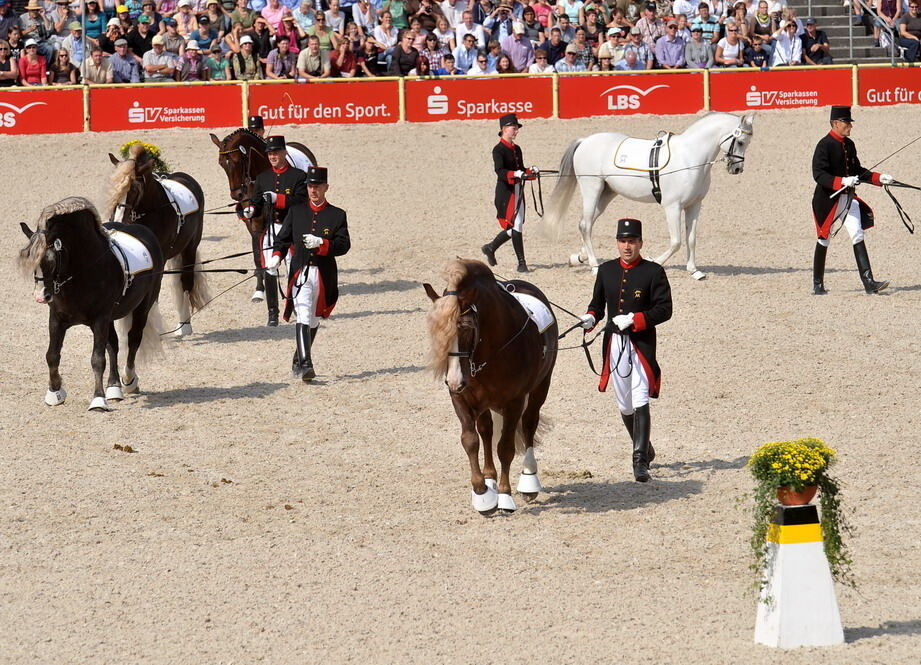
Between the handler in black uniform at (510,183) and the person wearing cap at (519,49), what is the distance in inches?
340

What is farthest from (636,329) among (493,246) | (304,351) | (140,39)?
(140,39)

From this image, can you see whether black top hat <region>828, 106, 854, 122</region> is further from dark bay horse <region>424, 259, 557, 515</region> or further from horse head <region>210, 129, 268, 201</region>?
dark bay horse <region>424, 259, 557, 515</region>

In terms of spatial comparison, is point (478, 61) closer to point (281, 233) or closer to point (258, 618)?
point (281, 233)

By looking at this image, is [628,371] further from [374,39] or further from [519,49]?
[374,39]

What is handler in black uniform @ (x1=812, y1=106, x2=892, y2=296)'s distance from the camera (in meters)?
14.8

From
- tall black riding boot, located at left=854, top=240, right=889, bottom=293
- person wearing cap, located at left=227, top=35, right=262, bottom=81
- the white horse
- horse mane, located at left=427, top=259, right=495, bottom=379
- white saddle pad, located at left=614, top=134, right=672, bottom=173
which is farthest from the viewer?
person wearing cap, located at left=227, top=35, right=262, bottom=81

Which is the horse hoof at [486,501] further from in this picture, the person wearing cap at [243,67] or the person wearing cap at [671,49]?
the person wearing cap at [671,49]

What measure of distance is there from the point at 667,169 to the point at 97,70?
1144cm

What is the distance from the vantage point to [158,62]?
2428cm

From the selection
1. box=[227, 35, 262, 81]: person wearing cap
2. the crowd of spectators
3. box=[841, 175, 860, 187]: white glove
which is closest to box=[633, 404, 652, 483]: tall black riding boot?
box=[841, 175, 860, 187]: white glove

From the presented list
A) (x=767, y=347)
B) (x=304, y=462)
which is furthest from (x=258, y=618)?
(x=767, y=347)

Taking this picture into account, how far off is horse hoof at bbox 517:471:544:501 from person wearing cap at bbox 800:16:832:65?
1827 centimetres

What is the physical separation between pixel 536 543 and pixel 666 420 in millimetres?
3048

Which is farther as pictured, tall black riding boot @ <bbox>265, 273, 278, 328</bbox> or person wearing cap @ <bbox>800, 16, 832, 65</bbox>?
person wearing cap @ <bbox>800, 16, 832, 65</bbox>
